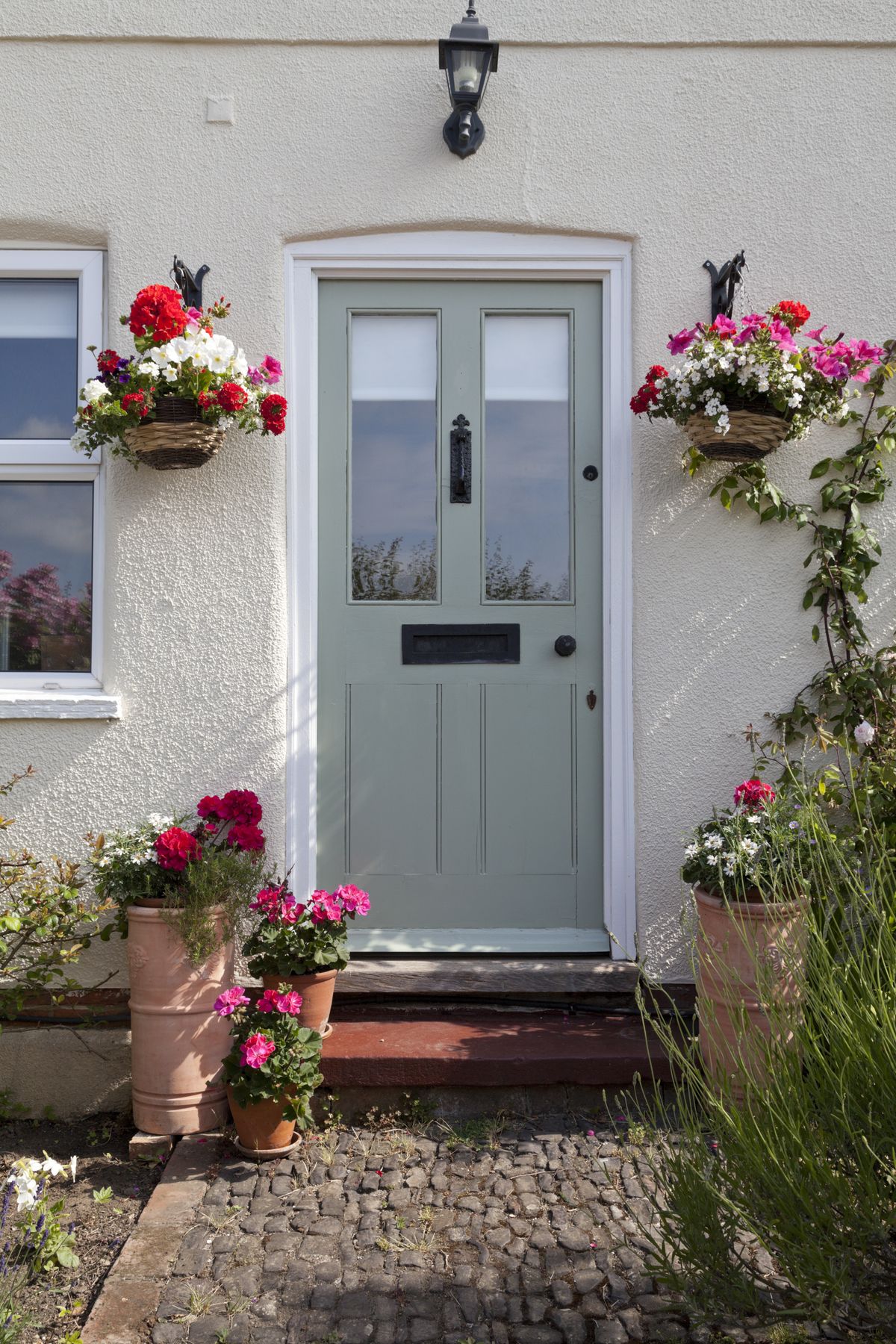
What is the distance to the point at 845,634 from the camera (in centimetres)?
366

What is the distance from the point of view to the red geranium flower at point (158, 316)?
130 inches

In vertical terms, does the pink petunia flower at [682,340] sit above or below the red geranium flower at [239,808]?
above

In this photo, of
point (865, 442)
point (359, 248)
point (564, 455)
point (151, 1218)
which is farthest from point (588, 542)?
point (151, 1218)

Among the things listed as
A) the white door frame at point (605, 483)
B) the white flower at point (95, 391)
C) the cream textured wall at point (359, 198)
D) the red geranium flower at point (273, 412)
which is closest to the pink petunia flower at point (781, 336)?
the cream textured wall at point (359, 198)

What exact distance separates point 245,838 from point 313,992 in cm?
51

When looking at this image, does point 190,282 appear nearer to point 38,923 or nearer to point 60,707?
point 60,707

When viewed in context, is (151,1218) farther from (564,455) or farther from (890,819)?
(564,455)

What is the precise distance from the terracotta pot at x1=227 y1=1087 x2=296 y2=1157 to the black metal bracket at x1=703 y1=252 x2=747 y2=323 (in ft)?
9.12

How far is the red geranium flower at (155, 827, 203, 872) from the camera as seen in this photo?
3223 mm

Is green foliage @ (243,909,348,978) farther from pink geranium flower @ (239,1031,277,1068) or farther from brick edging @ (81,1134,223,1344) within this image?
brick edging @ (81,1134,223,1344)

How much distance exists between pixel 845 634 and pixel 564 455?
1134mm

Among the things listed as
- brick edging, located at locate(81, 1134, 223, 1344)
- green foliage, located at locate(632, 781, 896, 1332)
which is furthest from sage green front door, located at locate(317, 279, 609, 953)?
green foliage, located at locate(632, 781, 896, 1332)

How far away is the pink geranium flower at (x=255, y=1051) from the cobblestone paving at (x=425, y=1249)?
31cm

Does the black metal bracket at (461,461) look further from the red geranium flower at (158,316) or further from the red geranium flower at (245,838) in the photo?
the red geranium flower at (245,838)
